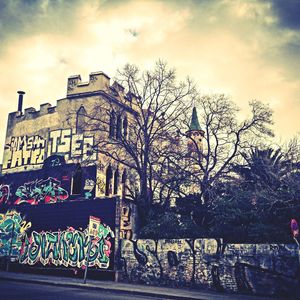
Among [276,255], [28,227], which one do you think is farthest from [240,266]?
[28,227]

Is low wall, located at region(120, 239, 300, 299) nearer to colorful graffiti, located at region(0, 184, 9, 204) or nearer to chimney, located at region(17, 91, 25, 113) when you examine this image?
colorful graffiti, located at region(0, 184, 9, 204)

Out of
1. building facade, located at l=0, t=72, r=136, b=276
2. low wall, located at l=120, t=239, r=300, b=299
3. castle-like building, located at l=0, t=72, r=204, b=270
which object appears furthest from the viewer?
castle-like building, located at l=0, t=72, r=204, b=270

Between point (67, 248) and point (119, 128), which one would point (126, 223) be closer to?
point (67, 248)

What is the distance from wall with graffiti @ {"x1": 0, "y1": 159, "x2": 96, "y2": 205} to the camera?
19.9 m

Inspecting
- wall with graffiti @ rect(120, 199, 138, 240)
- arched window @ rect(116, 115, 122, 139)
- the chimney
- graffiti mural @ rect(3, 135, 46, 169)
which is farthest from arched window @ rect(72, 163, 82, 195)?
the chimney

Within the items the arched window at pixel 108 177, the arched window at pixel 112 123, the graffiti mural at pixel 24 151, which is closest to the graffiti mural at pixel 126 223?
the arched window at pixel 108 177

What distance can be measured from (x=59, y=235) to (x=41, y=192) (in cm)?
343

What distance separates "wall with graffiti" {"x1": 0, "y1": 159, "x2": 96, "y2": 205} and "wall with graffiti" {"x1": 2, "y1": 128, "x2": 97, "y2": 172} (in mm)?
724

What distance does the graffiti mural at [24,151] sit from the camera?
22828 millimetres

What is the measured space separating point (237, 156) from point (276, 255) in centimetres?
721

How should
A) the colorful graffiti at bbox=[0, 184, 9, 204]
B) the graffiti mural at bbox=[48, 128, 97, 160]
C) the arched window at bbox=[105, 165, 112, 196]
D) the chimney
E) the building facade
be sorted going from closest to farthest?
the building facade, the graffiti mural at bbox=[48, 128, 97, 160], the arched window at bbox=[105, 165, 112, 196], the colorful graffiti at bbox=[0, 184, 9, 204], the chimney

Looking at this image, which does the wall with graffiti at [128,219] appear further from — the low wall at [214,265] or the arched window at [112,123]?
the arched window at [112,123]

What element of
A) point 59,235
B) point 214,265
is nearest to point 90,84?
point 59,235

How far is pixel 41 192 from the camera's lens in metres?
20.8
